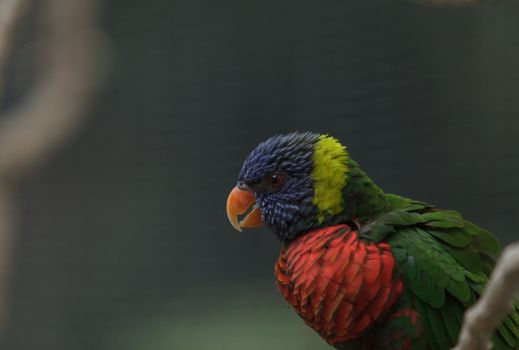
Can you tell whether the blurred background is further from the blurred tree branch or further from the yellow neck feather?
the yellow neck feather

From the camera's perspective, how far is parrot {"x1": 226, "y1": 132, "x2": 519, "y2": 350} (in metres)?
0.98

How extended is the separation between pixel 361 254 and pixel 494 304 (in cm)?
44

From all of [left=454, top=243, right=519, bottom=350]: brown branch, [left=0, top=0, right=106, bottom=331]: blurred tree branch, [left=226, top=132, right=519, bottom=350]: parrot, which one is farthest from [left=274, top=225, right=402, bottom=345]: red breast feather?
[left=0, top=0, right=106, bottom=331]: blurred tree branch

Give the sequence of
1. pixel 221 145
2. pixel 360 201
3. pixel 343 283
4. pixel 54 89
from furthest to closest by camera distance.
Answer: pixel 221 145 < pixel 54 89 < pixel 360 201 < pixel 343 283

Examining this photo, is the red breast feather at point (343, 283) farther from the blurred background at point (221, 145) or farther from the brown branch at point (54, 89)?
the brown branch at point (54, 89)

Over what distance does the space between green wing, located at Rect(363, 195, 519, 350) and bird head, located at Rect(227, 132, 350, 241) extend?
9 centimetres

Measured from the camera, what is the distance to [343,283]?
977 mm

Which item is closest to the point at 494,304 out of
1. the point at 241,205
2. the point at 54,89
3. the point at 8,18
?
the point at 241,205

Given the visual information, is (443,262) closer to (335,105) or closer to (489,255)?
(489,255)

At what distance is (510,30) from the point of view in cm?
197

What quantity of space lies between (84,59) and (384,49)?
3.11 feet

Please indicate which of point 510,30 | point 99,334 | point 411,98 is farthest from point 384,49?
point 99,334

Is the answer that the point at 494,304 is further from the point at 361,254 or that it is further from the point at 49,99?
the point at 49,99

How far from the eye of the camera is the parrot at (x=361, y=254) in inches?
38.4
